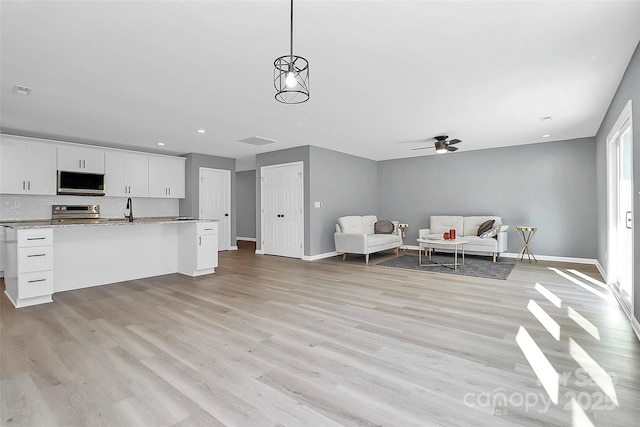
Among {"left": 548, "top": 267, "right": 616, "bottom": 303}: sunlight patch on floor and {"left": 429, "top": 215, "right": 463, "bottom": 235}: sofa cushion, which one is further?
{"left": 429, "top": 215, "right": 463, "bottom": 235}: sofa cushion

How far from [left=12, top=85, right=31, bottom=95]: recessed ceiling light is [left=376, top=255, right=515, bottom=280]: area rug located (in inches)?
221

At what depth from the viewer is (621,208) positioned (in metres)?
3.94

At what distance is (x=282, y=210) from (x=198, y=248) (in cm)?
255

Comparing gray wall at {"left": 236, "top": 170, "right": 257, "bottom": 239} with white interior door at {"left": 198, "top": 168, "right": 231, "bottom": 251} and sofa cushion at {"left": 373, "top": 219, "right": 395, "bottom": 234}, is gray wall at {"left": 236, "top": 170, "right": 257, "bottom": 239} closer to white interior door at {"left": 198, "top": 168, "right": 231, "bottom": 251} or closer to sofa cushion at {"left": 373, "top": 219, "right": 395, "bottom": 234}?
white interior door at {"left": 198, "top": 168, "right": 231, "bottom": 251}

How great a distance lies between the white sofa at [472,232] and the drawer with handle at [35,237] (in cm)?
594

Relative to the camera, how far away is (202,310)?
3287 millimetres

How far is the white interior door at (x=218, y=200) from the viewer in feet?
25.4

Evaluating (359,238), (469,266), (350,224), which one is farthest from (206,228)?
(469,266)

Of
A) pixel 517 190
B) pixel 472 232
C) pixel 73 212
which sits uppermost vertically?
pixel 517 190

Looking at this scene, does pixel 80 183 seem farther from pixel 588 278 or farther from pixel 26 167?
pixel 588 278

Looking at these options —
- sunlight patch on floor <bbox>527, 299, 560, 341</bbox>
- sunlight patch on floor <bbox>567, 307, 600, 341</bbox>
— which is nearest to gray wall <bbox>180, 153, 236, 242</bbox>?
sunlight patch on floor <bbox>527, 299, 560, 341</bbox>

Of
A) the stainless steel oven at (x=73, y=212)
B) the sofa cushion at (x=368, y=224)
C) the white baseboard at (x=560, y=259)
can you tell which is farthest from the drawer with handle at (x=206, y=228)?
the white baseboard at (x=560, y=259)

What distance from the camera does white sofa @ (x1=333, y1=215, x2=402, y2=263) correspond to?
628 centimetres

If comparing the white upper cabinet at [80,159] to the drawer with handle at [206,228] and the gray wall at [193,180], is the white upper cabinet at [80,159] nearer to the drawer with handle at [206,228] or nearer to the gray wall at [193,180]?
the gray wall at [193,180]
